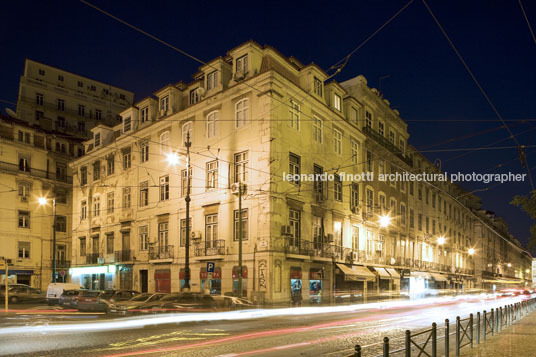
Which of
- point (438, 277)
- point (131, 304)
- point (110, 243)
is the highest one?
point (110, 243)

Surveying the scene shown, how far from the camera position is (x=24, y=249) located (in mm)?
44625

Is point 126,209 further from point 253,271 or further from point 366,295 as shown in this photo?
point 366,295

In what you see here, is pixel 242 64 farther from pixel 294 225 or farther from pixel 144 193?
pixel 144 193

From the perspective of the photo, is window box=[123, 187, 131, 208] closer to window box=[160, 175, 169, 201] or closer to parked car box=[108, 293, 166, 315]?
window box=[160, 175, 169, 201]

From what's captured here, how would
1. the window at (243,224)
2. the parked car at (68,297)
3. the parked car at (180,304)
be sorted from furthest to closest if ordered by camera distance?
1. the window at (243,224)
2. the parked car at (68,297)
3. the parked car at (180,304)

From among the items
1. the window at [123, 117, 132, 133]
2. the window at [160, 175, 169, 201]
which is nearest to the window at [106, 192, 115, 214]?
the window at [123, 117, 132, 133]

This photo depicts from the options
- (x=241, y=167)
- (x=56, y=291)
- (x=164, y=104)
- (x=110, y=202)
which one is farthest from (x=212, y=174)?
(x=110, y=202)

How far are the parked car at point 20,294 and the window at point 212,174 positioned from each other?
1590 cm

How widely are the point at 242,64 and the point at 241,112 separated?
10.3ft

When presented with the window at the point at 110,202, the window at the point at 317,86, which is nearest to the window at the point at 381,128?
the window at the point at 317,86

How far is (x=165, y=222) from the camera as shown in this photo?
34469 mm

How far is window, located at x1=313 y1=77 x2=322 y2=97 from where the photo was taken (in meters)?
32.4

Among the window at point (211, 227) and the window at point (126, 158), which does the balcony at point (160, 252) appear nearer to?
the window at point (211, 227)

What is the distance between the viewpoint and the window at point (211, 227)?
30.6 meters
